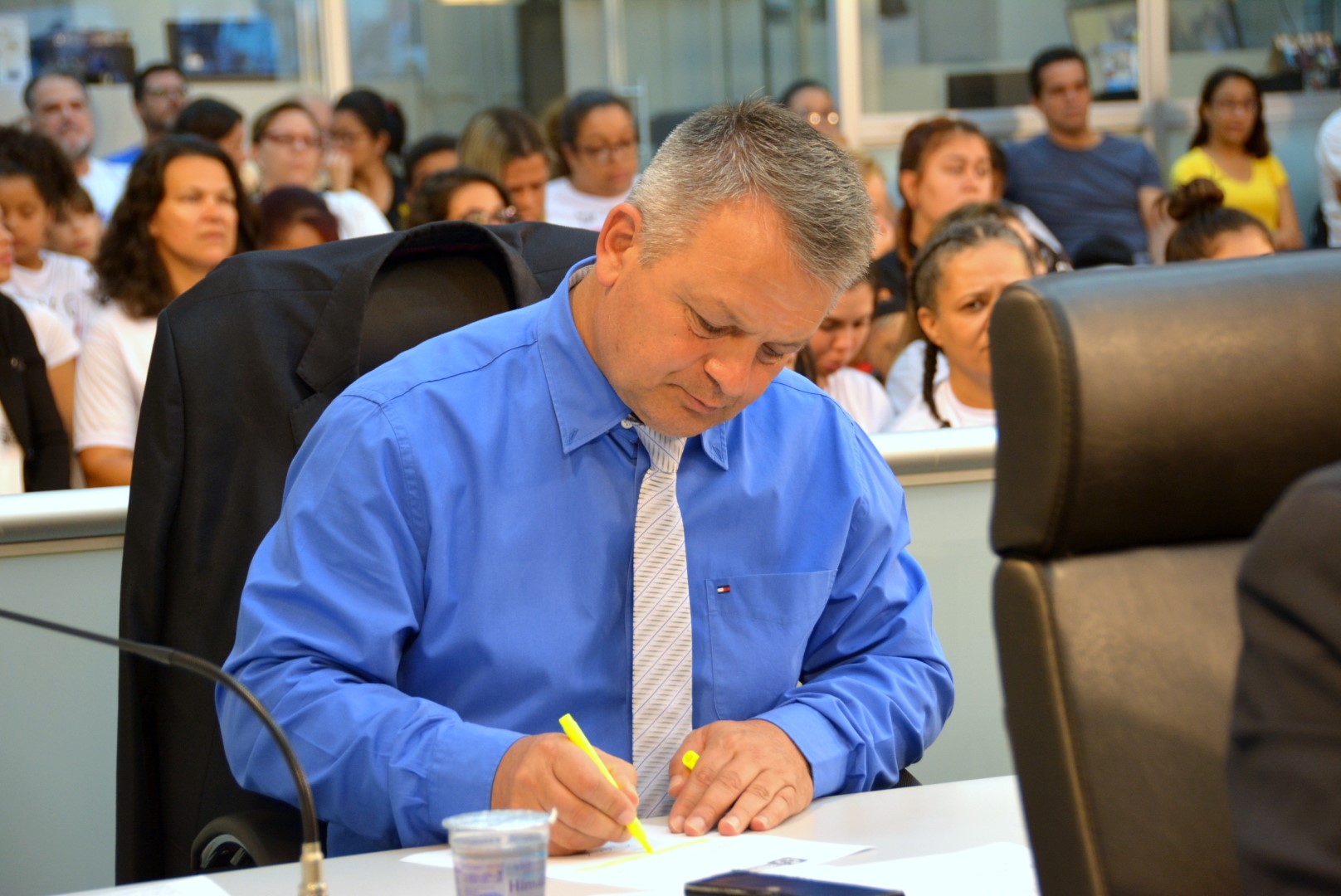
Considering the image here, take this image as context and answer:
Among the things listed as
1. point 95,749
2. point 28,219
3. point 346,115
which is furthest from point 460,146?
point 95,749

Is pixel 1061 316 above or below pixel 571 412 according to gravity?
above

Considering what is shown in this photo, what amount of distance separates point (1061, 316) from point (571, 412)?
0.68 m

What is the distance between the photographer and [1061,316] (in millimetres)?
948

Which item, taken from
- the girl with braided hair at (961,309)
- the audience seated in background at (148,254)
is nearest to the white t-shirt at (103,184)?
the audience seated in background at (148,254)

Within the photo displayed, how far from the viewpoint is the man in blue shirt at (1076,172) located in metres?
5.33

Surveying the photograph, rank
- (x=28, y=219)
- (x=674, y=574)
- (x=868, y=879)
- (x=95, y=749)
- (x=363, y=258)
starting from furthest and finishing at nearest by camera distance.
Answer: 1. (x=28, y=219)
2. (x=95, y=749)
3. (x=363, y=258)
4. (x=674, y=574)
5. (x=868, y=879)

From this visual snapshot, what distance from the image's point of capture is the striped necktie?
4.94ft

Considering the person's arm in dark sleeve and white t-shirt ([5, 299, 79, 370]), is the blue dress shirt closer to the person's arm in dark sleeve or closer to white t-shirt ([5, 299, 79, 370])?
the person's arm in dark sleeve

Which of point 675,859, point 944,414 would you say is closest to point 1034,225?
point 944,414

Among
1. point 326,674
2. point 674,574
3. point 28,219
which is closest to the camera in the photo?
point 326,674

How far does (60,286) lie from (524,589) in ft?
9.52

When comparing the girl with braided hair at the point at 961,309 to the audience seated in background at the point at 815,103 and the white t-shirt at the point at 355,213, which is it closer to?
the white t-shirt at the point at 355,213

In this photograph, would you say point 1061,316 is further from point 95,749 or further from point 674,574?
point 95,749

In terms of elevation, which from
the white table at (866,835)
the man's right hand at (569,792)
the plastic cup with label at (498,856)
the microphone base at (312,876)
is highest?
the microphone base at (312,876)
